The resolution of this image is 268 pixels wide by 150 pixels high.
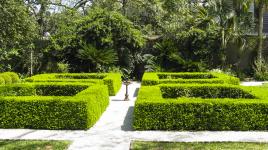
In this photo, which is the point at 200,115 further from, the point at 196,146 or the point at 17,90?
the point at 17,90

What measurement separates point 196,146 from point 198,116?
1.80 meters

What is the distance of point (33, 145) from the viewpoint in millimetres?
8789

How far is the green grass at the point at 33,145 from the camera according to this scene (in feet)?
28.1

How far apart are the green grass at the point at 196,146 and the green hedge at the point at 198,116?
142 centimetres

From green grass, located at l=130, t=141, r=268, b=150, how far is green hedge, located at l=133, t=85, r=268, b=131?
142 cm

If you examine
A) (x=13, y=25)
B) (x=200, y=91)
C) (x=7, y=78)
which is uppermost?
(x=13, y=25)

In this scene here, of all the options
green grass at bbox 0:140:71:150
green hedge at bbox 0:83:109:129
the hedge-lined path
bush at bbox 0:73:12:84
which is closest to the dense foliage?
bush at bbox 0:73:12:84

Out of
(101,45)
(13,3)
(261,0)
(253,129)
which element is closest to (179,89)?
(253,129)

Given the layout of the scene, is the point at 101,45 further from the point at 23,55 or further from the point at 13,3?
the point at 13,3

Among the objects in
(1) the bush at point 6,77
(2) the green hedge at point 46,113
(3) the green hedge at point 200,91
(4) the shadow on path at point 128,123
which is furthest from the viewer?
Answer: (1) the bush at point 6,77

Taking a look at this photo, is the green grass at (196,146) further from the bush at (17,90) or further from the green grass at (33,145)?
the bush at (17,90)

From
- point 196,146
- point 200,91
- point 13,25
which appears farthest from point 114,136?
point 13,25

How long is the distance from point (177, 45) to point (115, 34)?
3727 mm


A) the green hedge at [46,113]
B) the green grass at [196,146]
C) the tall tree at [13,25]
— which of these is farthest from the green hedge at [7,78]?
the green grass at [196,146]
